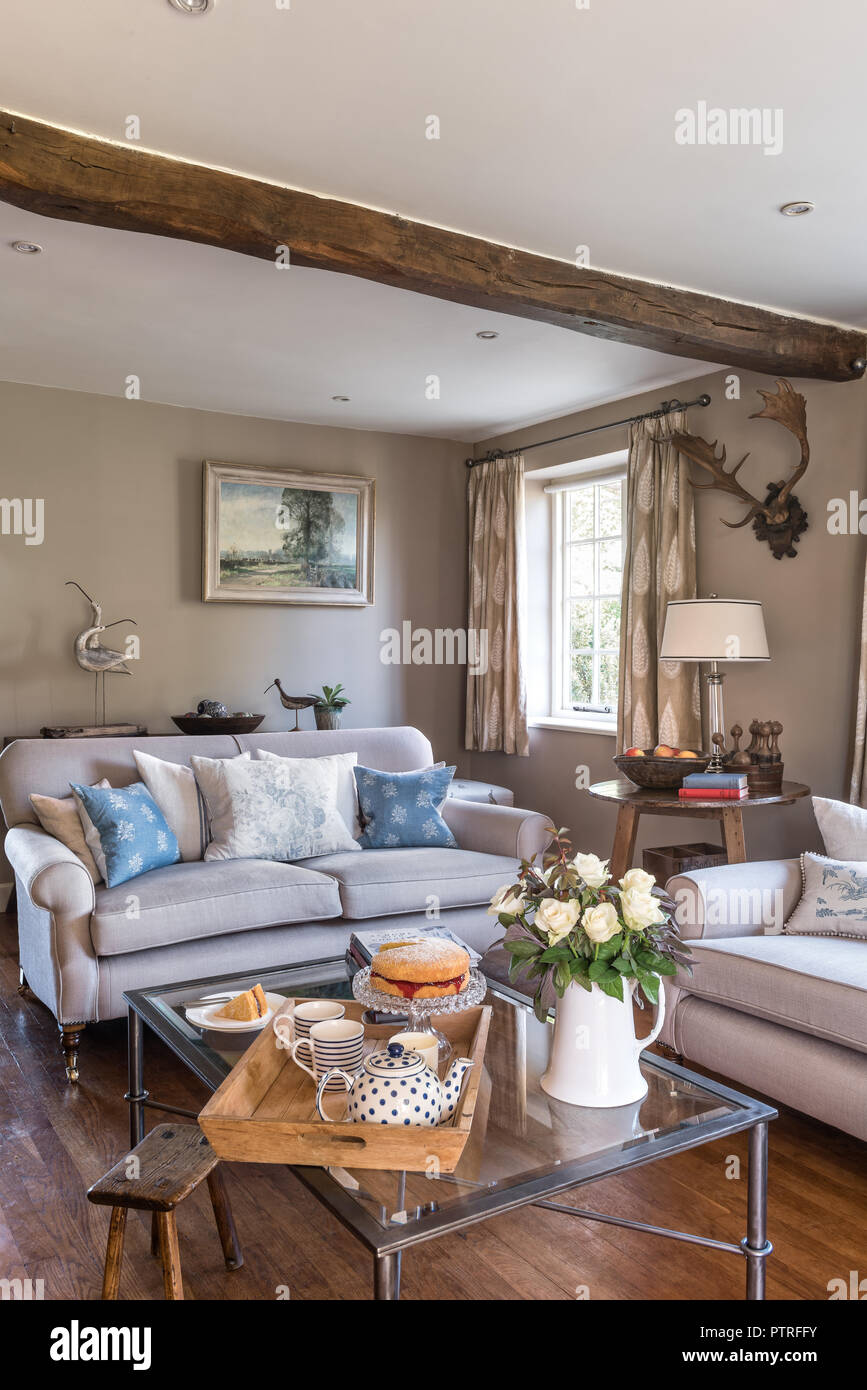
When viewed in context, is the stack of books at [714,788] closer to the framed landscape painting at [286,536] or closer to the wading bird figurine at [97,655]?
the framed landscape painting at [286,536]

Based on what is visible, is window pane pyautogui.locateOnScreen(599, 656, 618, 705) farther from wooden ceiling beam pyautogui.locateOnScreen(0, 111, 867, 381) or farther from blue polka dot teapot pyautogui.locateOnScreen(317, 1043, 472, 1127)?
blue polka dot teapot pyautogui.locateOnScreen(317, 1043, 472, 1127)

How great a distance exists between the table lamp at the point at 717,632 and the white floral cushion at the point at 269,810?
145 centimetres

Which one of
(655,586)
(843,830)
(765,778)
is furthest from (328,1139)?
(655,586)

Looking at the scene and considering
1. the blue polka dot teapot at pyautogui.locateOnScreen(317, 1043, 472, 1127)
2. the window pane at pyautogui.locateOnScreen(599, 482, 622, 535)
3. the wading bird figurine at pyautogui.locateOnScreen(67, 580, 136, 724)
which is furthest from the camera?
the window pane at pyautogui.locateOnScreen(599, 482, 622, 535)

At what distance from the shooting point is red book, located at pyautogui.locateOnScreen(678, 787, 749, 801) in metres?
3.64

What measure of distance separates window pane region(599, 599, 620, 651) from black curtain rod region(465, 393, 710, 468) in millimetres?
915

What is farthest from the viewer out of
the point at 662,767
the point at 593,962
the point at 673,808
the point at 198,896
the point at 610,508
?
the point at 610,508

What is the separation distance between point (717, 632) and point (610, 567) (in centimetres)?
176

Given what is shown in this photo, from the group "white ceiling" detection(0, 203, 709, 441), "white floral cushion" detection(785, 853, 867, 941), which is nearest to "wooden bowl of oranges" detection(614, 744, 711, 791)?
"white floral cushion" detection(785, 853, 867, 941)

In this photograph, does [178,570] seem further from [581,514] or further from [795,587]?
[795,587]

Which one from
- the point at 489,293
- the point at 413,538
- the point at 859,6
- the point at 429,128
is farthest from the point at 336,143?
the point at 413,538

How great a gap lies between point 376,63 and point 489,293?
967 millimetres

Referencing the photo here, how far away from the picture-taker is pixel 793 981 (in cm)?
249
